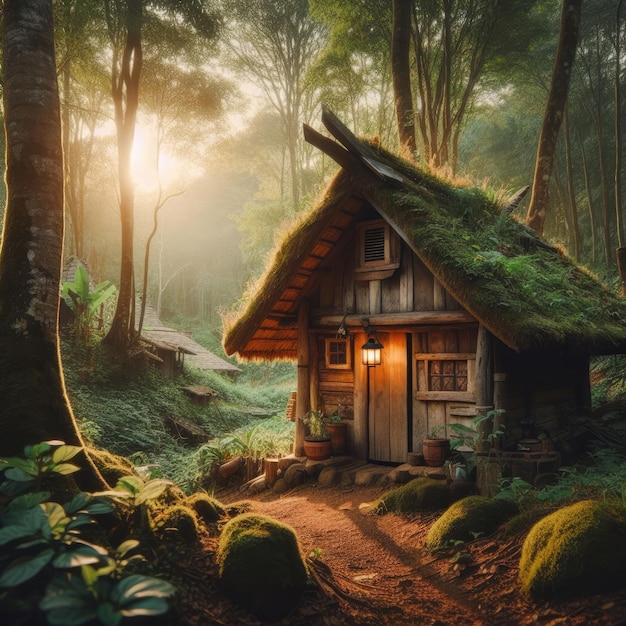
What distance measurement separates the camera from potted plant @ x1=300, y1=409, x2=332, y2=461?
338 inches

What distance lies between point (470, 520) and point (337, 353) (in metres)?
4.61

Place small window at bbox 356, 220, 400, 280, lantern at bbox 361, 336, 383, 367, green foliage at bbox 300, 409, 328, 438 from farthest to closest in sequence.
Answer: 1. green foliage at bbox 300, 409, 328, 438
2. small window at bbox 356, 220, 400, 280
3. lantern at bbox 361, 336, 383, 367

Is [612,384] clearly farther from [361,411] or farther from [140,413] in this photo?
[140,413]

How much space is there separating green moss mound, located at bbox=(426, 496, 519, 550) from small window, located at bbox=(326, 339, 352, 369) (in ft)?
13.5

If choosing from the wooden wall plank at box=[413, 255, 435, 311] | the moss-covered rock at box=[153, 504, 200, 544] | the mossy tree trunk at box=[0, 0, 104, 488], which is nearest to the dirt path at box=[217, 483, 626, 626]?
the moss-covered rock at box=[153, 504, 200, 544]

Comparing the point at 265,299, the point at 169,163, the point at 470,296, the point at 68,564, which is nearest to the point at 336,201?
the point at 265,299

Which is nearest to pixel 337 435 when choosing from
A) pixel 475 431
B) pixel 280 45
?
pixel 475 431

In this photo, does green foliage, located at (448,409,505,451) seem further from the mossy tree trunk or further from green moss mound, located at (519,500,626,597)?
the mossy tree trunk

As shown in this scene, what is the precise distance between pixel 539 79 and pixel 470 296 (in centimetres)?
1746

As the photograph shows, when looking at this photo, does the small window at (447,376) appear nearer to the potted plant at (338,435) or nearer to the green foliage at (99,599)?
the potted plant at (338,435)

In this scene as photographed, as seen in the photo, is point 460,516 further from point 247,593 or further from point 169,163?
point 169,163

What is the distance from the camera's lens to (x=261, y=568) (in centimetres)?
313

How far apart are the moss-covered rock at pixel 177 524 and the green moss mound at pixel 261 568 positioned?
0.22m

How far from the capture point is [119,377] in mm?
13609
